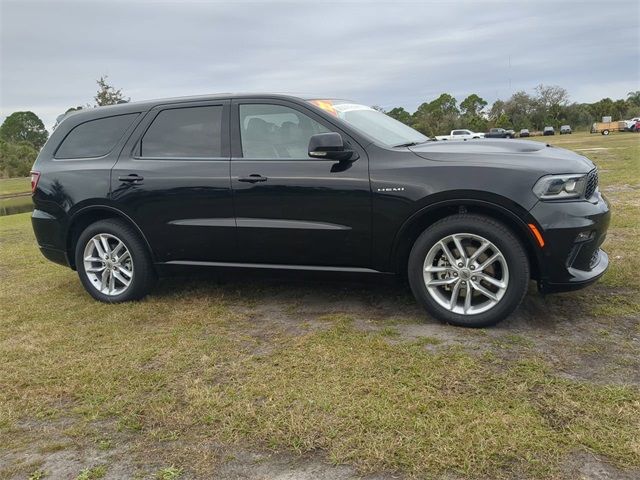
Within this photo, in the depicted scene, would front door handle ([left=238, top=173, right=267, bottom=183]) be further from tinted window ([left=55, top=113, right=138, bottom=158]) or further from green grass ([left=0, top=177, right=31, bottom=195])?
green grass ([left=0, top=177, right=31, bottom=195])

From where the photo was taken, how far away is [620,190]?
9938 millimetres

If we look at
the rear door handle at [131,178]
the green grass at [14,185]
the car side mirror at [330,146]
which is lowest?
the green grass at [14,185]

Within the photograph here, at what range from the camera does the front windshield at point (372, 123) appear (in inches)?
169

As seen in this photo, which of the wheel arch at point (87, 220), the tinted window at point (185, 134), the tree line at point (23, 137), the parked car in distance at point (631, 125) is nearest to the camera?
the tinted window at point (185, 134)

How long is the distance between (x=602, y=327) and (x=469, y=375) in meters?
1.27

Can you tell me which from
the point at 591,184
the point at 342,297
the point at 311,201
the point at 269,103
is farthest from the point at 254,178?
the point at 591,184

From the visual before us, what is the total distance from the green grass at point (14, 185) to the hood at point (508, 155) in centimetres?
3817

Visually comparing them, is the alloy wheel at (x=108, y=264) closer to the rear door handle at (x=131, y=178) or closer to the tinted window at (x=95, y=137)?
the rear door handle at (x=131, y=178)

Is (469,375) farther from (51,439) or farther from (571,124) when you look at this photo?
(571,124)

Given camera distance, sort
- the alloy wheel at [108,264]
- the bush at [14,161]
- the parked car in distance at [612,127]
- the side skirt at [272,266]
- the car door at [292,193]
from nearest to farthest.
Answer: the car door at [292,193]
the side skirt at [272,266]
the alloy wheel at [108,264]
the bush at [14,161]
the parked car in distance at [612,127]

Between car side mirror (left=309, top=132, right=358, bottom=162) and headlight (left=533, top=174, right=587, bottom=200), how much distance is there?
132 centimetres

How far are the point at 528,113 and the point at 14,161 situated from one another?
6958cm

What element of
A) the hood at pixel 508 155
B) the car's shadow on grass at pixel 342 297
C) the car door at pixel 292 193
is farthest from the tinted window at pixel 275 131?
the car's shadow on grass at pixel 342 297

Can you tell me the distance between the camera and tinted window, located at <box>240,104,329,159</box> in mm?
4270
